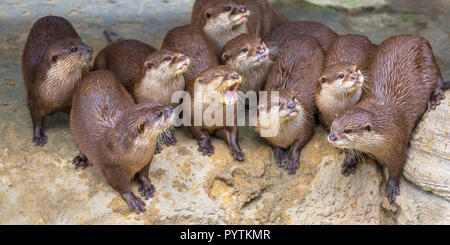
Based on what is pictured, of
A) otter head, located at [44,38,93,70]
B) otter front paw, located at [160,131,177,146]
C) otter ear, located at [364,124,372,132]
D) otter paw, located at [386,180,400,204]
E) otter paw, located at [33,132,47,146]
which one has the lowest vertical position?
otter paw, located at [386,180,400,204]

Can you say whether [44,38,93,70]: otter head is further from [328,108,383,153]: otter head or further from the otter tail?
[328,108,383,153]: otter head

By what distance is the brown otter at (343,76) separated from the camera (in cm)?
334

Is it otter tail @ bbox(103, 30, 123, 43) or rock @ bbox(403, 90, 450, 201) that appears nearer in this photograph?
rock @ bbox(403, 90, 450, 201)

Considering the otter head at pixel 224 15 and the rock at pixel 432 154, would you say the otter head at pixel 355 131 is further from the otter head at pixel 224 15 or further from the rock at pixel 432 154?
the otter head at pixel 224 15

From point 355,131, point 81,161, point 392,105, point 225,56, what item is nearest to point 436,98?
point 392,105

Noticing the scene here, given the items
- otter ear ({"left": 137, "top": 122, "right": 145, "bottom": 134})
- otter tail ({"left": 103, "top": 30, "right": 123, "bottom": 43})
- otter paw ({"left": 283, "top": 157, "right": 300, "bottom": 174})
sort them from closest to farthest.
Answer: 1. otter ear ({"left": 137, "top": 122, "right": 145, "bottom": 134})
2. otter paw ({"left": 283, "top": 157, "right": 300, "bottom": 174})
3. otter tail ({"left": 103, "top": 30, "right": 123, "bottom": 43})

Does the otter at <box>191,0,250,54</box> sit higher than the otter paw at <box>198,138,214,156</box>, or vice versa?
the otter at <box>191,0,250,54</box>

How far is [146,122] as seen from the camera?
9.34 feet

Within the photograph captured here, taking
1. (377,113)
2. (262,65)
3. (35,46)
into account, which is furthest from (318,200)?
(35,46)

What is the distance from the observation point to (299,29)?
4277mm

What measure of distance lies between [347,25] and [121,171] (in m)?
3.01

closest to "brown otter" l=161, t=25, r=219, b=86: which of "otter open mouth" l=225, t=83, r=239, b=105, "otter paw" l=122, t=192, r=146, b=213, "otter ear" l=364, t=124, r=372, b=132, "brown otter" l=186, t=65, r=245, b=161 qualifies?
"brown otter" l=186, t=65, r=245, b=161

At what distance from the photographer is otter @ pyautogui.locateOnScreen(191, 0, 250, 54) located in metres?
4.11

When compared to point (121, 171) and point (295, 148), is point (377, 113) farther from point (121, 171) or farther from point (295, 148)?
point (121, 171)
